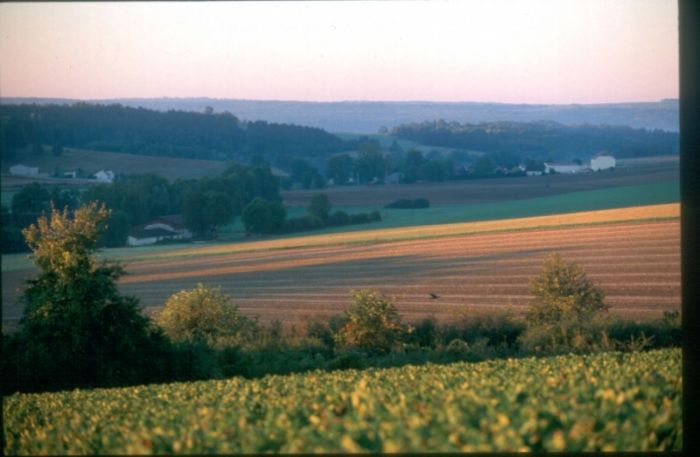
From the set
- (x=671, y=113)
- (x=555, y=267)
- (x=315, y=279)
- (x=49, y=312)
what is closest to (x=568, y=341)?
(x=555, y=267)

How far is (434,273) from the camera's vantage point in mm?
19969

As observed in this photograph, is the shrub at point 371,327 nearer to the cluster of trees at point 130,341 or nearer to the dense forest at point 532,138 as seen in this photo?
the cluster of trees at point 130,341

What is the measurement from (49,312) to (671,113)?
914 centimetres

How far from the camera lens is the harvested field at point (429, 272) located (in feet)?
53.1

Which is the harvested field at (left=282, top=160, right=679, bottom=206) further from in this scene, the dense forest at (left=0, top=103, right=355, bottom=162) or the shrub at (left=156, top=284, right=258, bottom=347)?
the shrub at (left=156, top=284, right=258, bottom=347)

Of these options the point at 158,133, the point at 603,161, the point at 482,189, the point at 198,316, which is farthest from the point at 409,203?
the point at 158,133

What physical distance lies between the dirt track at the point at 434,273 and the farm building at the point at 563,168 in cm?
222

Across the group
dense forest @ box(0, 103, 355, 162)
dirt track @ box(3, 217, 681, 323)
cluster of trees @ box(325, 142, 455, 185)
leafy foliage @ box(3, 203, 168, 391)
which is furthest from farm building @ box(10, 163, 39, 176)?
cluster of trees @ box(325, 142, 455, 185)

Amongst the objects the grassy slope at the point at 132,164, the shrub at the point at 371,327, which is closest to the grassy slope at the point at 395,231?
the grassy slope at the point at 132,164

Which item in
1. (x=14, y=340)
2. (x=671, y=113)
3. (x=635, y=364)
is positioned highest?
(x=671, y=113)

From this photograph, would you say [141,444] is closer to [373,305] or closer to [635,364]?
[635,364]

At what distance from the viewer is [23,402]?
7.42 meters

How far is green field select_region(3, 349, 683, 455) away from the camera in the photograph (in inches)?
173

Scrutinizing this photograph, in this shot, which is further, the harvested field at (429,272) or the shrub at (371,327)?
the harvested field at (429,272)
